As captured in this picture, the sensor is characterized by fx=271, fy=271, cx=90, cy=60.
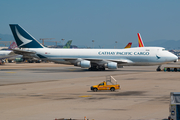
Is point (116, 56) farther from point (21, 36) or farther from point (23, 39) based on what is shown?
point (21, 36)

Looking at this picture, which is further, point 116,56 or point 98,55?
point 98,55

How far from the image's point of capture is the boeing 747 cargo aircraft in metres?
59.3

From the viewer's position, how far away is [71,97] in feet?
78.9

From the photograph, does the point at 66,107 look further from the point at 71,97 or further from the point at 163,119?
the point at 163,119

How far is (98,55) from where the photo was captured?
2427 inches

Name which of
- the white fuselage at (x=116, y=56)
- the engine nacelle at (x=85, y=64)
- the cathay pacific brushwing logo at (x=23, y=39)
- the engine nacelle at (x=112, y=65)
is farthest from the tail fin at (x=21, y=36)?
the engine nacelle at (x=112, y=65)

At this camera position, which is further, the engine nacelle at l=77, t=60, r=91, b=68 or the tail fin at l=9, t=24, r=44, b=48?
the tail fin at l=9, t=24, r=44, b=48

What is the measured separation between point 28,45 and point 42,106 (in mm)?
46279

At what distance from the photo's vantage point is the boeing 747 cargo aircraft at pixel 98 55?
2336 inches

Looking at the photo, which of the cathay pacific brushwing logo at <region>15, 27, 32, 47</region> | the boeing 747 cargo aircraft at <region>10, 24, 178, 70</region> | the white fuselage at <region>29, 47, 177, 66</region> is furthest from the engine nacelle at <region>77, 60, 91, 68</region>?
the cathay pacific brushwing logo at <region>15, 27, 32, 47</region>

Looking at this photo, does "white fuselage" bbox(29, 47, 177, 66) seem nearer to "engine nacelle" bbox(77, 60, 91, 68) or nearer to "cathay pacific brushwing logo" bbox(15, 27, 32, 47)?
"engine nacelle" bbox(77, 60, 91, 68)

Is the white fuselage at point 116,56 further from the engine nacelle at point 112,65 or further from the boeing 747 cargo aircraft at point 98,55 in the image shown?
the engine nacelle at point 112,65

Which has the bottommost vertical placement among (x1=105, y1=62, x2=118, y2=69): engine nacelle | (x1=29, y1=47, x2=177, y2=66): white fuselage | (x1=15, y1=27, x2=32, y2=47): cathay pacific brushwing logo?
(x1=105, y1=62, x2=118, y2=69): engine nacelle

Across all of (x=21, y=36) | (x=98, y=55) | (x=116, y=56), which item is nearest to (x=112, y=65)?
(x=116, y=56)
